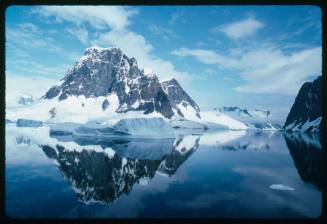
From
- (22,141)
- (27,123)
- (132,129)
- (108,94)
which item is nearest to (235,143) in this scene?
(132,129)

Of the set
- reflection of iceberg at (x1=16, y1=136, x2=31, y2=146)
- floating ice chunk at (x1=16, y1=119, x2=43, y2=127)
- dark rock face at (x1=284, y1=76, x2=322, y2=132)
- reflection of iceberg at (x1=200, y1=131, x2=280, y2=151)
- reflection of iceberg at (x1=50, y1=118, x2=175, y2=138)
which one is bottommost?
reflection of iceberg at (x1=200, y1=131, x2=280, y2=151)

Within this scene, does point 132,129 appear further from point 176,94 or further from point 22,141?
point 176,94

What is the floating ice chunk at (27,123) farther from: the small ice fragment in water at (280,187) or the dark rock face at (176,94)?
the dark rock face at (176,94)

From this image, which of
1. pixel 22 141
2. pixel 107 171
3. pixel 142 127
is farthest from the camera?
pixel 142 127

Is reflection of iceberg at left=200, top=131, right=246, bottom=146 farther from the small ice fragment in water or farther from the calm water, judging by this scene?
the small ice fragment in water

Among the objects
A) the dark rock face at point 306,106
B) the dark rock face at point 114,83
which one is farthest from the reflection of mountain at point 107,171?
the dark rock face at point 306,106

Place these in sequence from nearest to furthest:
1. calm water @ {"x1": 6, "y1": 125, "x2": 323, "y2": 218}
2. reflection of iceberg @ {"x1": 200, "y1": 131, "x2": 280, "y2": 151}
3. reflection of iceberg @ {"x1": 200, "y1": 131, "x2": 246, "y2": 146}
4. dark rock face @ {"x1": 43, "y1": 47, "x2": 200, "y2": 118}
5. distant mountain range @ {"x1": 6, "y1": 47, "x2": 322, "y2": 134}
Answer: calm water @ {"x1": 6, "y1": 125, "x2": 323, "y2": 218}
reflection of iceberg @ {"x1": 200, "y1": 131, "x2": 280, "y2": 151}
reflection of iceberg @ {"x1": 200, "y1": 131, "x2": 246, "y2": 146}
distant mountain range @ {"x1": 6, "y1": 47, "x2": 322, "y2": 134}
dark rock face @ {"x1": 43, "y1": 47, "x2": 200, "y2": 118}

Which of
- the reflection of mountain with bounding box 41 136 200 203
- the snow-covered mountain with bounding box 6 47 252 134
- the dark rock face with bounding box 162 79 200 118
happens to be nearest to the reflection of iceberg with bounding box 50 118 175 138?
the reflection of mountain with bounding box 41 136 200 203
